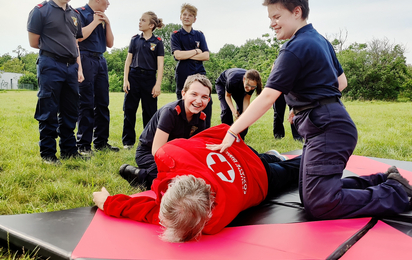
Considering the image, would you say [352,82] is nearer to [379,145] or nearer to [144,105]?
[379,145]

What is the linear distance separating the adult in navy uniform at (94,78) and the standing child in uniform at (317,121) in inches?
107

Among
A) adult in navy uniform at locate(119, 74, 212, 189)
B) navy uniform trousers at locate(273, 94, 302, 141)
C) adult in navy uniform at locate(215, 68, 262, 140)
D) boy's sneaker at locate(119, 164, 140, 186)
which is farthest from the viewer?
navy uniform trousers at locate(273, 94, 302, 141)

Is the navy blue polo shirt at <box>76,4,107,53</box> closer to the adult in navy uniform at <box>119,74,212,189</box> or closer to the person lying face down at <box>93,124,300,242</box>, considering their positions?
the adult in navy uniform at <box>119,74,212,189</box>

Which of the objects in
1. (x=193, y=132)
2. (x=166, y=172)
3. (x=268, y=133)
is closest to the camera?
(x=166, y=172)

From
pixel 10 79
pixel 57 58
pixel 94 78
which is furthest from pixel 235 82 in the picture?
pixel 10 79

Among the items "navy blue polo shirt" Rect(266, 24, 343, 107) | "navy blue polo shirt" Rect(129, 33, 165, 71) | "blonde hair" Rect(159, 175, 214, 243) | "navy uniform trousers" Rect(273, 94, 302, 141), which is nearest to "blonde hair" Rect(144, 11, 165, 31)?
"navy blue polo shirt" Rect(129, 33, 165, 71)

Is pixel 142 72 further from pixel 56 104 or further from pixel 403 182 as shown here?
pixel 403 182

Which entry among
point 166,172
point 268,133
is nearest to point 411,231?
point 166,172

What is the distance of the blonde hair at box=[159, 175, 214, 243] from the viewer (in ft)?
4.82

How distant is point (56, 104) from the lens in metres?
3.31

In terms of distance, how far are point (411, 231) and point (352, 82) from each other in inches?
1091

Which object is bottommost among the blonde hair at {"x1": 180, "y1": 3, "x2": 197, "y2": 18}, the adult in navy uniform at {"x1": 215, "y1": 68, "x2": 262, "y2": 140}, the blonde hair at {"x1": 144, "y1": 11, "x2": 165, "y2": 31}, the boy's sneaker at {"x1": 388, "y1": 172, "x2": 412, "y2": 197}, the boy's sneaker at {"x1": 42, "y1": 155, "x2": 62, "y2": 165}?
the boy's sneaker at {"x1": 42, "y1": 155, "x2": 62, "y2": 165}

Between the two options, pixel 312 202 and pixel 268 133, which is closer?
pixel 312 202

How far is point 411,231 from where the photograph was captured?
1.68 m
